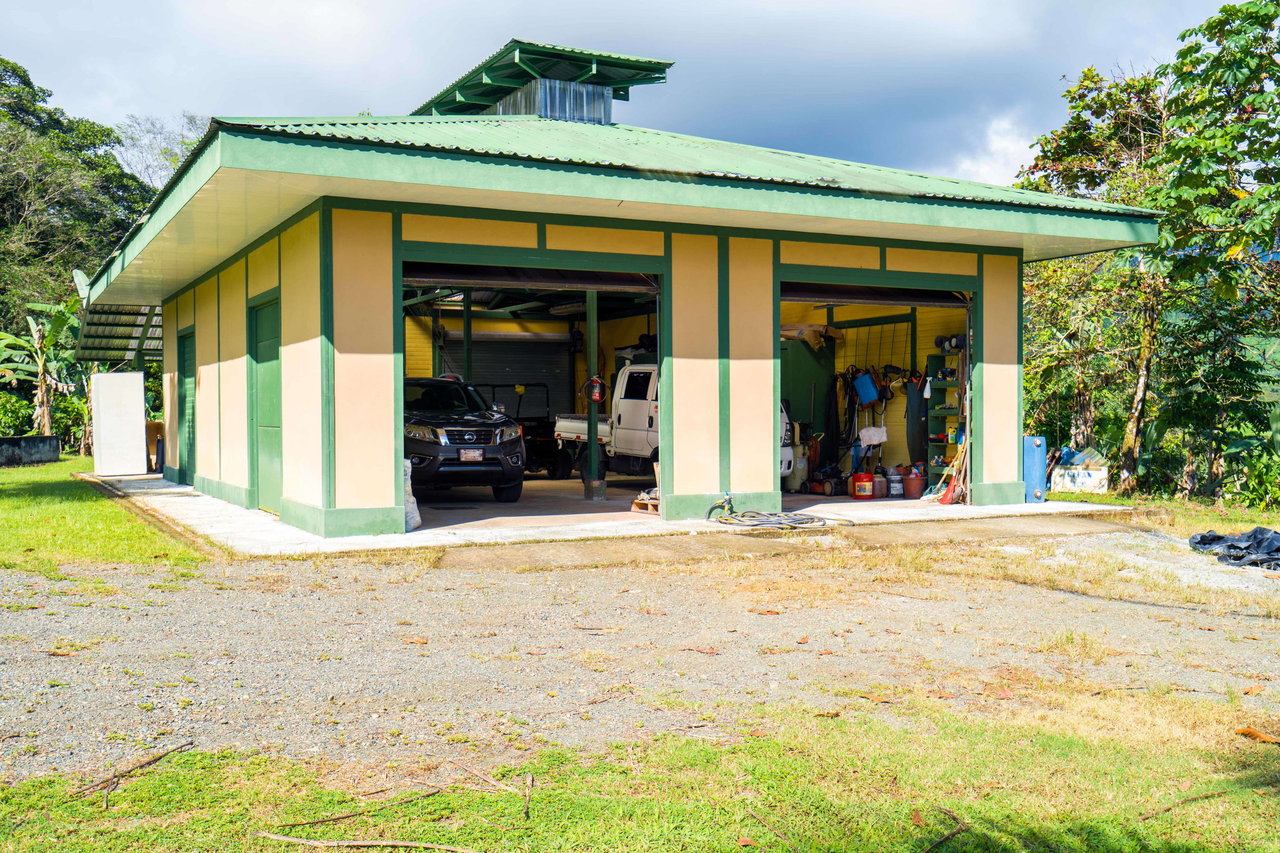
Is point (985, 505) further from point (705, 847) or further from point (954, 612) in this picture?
point (705, 847)

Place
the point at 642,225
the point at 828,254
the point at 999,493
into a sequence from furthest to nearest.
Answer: the point at 999,493 → the point at 828,254 → the point at 642,225

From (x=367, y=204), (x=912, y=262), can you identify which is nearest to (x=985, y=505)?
(x=912, y=262)

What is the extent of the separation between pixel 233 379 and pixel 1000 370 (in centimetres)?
1032

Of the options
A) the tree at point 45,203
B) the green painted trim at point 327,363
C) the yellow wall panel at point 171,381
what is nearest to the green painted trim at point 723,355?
the green painted trim at point 327,363

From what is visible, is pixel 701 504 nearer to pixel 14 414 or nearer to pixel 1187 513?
pixel 1187 513

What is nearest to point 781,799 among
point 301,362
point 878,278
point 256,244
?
point 301,362

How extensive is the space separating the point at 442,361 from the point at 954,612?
55.6ft

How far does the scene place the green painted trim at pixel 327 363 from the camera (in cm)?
1056

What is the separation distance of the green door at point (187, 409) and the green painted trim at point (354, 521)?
26.0ft

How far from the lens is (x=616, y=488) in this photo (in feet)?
58.1

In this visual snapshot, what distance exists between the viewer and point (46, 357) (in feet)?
86.3

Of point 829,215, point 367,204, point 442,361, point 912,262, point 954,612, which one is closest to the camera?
point 954,612

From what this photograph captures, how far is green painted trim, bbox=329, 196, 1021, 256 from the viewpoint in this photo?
10.9 metres

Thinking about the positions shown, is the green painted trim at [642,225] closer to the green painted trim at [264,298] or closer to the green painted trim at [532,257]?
the green painted trim at [532,257]
